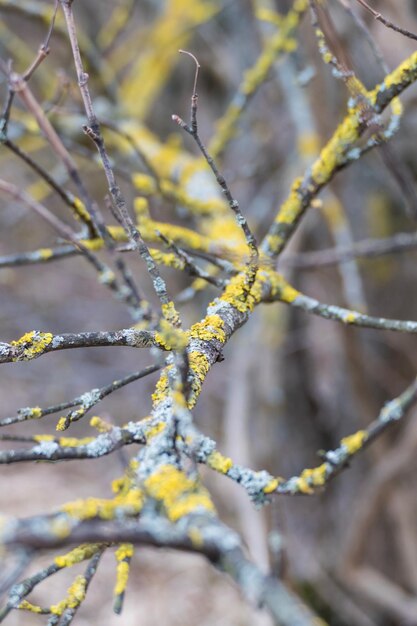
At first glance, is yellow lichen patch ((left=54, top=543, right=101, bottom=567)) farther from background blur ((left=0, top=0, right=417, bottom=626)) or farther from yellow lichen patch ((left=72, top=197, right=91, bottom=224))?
background blur ((left=0, top=0, right=417, bottom=626))

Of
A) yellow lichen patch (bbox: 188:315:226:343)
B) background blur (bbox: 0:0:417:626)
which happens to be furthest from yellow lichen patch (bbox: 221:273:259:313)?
background blur (bbox: 0:0:417:626)

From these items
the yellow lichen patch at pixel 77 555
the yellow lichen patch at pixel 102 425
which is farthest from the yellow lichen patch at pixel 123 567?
the yellow lichen patch at pixel 102 425

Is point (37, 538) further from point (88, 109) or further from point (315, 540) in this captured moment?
point (315, 540)

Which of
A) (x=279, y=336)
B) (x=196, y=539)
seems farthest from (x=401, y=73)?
(x=279, y=336)

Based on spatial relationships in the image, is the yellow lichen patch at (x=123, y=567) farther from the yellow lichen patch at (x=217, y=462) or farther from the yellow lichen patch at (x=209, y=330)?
the yellow lichen patch at (x=209, y=330)

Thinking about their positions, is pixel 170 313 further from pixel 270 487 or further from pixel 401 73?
pixel 401 73
